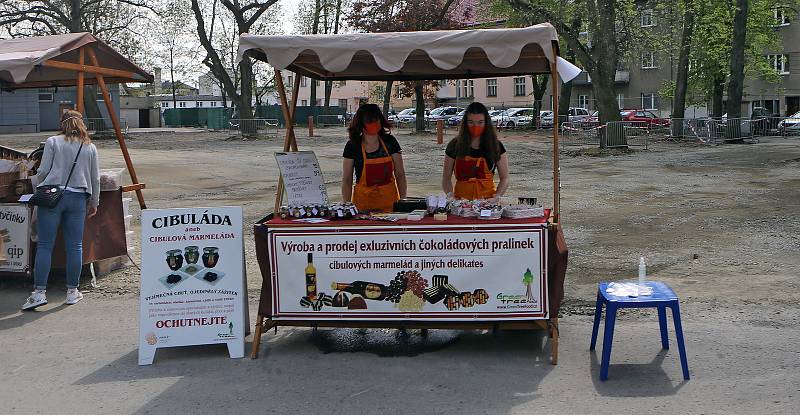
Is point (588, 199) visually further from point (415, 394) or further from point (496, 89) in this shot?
point (496, 89)

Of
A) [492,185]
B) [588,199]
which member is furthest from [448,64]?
[588,199]

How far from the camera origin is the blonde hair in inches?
301

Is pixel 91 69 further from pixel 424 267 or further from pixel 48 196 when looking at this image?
pixel 424 267

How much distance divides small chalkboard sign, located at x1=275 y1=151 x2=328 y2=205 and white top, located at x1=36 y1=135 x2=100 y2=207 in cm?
184

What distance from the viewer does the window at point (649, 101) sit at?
63275 mm

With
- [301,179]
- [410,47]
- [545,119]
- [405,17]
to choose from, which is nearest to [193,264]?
[301,179]

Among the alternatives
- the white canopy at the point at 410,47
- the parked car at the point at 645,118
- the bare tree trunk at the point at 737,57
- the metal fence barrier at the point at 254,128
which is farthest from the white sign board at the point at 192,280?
the parked car at the point at 645,118

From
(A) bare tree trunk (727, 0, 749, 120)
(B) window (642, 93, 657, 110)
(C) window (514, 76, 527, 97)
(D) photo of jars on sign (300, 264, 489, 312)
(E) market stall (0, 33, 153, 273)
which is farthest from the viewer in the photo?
(C) window (514, 76, 527, 97)

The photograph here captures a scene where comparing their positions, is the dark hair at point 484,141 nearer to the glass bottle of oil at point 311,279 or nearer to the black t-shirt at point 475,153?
the black t-shirt at point 475,153

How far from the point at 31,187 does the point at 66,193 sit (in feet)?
4.26

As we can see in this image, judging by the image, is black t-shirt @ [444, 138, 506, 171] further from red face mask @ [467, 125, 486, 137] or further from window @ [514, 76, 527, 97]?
window @ [514, 76, 527, 97]

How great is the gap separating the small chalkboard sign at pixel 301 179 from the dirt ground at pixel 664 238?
1265 mm

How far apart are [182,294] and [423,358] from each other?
5.95 feet

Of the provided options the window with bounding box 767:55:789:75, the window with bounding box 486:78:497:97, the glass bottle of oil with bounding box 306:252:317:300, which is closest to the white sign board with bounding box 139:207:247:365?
the glass bottle of oil with bounding box 306:252:317:300
